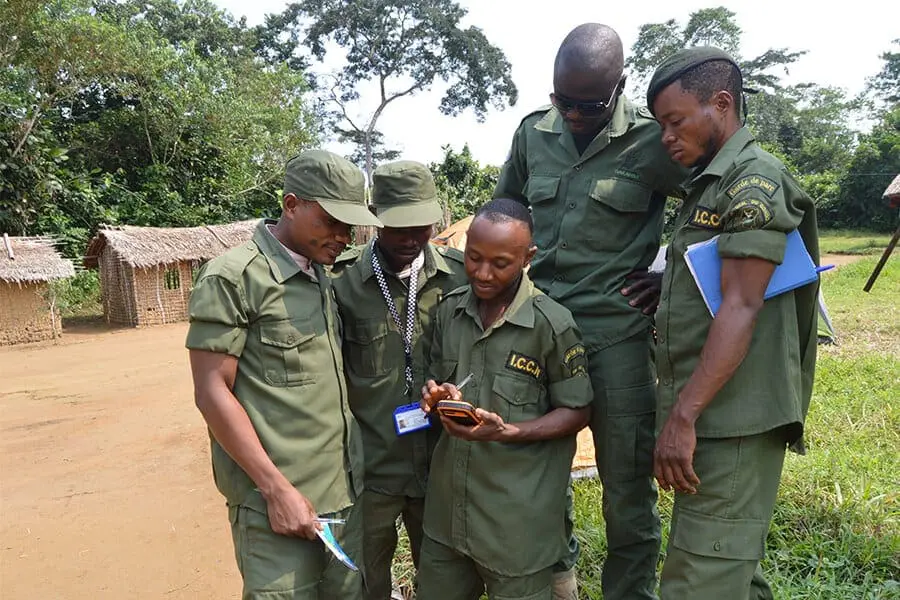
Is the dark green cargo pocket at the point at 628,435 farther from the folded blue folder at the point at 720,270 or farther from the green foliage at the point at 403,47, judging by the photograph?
the green foliage at the point at 403,47

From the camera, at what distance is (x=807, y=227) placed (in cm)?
191

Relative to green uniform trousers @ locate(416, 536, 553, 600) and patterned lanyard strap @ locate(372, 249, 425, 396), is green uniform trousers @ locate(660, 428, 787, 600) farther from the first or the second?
patterned lanyard strap @ locate(372, 249, 425, 396)

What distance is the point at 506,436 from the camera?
2014mm

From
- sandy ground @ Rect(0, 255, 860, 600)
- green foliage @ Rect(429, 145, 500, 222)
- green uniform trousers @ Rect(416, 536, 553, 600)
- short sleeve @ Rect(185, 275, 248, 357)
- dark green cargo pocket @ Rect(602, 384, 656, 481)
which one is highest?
green foliage @ Rect(429, 145, 500, 222)

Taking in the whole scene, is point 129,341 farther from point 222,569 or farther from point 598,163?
point 598,163

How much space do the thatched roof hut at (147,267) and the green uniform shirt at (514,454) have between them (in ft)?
39.4

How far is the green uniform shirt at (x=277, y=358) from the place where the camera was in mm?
1926

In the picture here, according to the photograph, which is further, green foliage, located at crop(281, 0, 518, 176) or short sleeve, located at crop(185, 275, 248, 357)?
green foliage, located at crop(281, 0, 518, 176)

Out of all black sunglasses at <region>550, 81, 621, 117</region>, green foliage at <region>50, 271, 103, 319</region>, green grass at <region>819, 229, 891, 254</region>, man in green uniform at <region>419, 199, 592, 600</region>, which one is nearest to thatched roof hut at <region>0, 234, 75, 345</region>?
green foliage at <region>50, 271, 103, 319</region>

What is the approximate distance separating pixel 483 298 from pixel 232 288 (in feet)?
2.75

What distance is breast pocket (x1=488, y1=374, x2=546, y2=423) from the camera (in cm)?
212

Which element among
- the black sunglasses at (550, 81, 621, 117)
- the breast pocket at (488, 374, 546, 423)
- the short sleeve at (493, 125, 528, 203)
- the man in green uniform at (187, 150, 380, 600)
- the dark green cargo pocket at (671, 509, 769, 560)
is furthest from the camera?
the short sleeve at (493, 125, 528, 203)

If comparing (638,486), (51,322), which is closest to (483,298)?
(638,486)

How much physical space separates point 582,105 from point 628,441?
1270 mm
